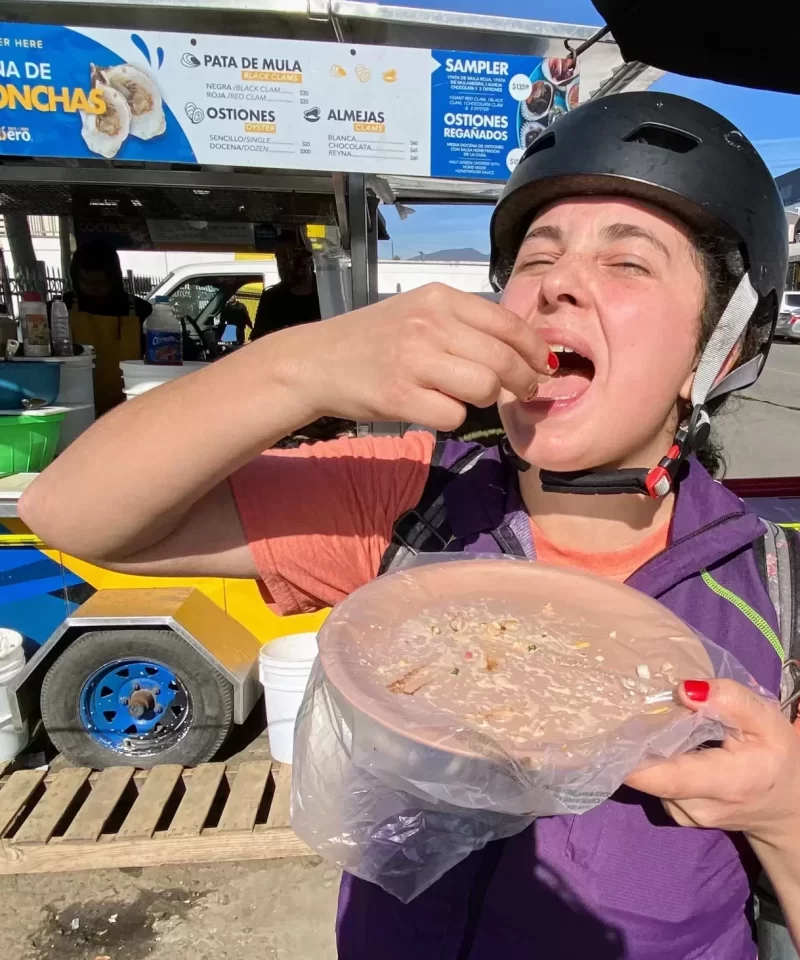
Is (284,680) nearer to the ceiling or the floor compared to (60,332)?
nearer to the floor

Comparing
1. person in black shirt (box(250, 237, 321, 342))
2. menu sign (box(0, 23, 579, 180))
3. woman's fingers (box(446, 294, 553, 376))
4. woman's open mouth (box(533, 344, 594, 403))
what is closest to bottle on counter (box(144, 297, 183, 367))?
menu sign (box(0, 23, 579, 180))

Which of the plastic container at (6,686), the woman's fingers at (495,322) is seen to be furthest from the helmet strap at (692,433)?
the plastic container at (6,686)

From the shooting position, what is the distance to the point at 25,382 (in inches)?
143

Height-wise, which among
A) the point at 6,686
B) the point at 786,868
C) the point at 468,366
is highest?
the point at 468,366

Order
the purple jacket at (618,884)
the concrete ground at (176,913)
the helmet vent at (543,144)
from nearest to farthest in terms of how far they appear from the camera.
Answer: the purple jacket at (618,884) → the helmet vent at (543,144) → the concrete ground at (176,913)

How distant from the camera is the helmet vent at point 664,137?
1.52 metres

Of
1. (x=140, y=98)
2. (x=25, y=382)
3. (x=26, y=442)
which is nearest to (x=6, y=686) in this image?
(x=26, y=442)

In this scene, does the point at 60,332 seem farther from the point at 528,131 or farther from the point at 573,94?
the point at 573,94

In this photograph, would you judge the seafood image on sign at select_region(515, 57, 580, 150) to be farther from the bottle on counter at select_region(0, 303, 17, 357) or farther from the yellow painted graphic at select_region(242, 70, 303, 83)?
the bottle on counter at select_region(0, 303, 17, 357)

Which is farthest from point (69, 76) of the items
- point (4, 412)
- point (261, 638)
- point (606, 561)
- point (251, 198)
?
point (606, 561)

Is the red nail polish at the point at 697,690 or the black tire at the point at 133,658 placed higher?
the red nail polish at the point at 697,690

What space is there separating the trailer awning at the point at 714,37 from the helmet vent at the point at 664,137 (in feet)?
0.37

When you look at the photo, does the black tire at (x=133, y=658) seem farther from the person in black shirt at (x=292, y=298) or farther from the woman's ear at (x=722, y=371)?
the person in black shirt at (x=292, y=298)

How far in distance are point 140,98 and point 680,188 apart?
9.58 feet
